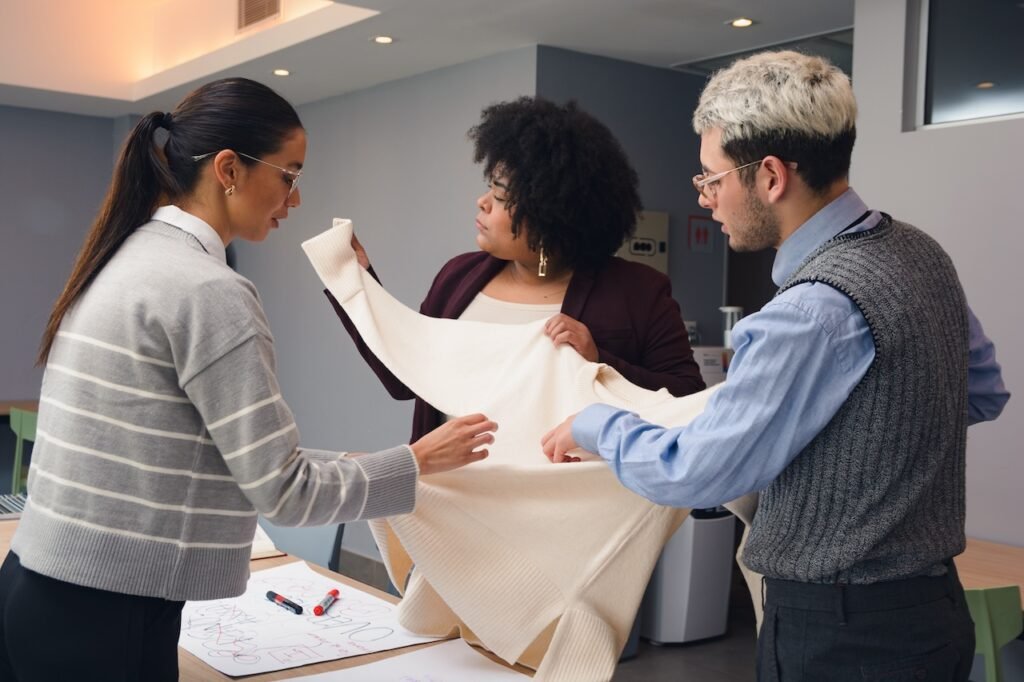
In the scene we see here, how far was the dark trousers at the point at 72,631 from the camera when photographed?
1427 millimetres

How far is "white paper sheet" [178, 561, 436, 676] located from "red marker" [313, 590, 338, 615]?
0.01 metres

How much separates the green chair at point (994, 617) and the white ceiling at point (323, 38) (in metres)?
2.77

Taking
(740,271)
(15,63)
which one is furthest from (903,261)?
(15,63)

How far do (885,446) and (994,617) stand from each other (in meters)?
1.44

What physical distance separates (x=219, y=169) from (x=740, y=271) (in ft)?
17.1

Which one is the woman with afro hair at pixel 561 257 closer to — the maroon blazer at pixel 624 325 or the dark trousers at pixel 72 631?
the maroon blazer at pixel 624 325

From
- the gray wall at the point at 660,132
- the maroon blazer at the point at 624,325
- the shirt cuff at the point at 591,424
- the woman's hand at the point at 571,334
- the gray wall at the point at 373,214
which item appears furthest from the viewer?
the gray wall at the point at 373,214

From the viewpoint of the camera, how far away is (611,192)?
8.21 ft

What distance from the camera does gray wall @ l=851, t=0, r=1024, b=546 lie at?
11.7 ft

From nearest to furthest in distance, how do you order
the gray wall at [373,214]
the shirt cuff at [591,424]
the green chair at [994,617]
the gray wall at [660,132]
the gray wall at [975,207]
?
the shirt cuff at [591,424], the green chair at [994,617], the gray wall at [975,207], the gray wall at [660,132], the gray wall at [373,214]

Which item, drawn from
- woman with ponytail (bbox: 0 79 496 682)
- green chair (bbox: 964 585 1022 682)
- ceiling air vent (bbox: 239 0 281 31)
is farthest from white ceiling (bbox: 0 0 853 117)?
woman with ponytail (bbox: 0 79 496 682)

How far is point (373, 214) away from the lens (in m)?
6.43

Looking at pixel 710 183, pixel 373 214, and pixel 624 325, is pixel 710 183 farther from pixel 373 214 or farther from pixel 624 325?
pixel 373 214

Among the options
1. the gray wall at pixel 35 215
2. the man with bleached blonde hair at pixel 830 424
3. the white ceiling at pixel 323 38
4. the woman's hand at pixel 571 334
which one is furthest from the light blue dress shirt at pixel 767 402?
the gray wall at pixel 35 215
